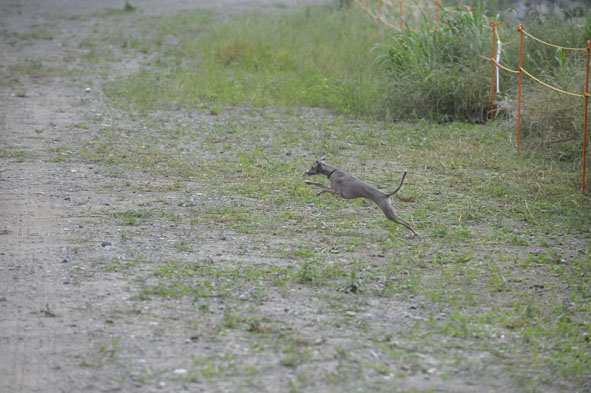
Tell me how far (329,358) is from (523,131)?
5.99m

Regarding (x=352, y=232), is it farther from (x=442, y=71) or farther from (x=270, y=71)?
(x=270, y=71)

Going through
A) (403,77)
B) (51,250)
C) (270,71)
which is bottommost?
(51,250)

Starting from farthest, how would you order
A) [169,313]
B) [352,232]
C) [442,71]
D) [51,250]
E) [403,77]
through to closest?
1. [403,77]
2. [442,71]
3. [352,232]
4. [51,250]
5. [169,313]

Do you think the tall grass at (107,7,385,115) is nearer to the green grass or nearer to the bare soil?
the green grass

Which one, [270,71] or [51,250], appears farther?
[270,71]

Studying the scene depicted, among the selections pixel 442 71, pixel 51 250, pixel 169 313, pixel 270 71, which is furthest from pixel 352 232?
pixel 270 71

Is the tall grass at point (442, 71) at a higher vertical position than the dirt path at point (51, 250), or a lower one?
higher

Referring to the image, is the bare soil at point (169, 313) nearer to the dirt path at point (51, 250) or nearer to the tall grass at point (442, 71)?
the dirt path at point (51, 250)

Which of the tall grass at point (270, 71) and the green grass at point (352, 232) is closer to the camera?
the green grass at point (352, 232)

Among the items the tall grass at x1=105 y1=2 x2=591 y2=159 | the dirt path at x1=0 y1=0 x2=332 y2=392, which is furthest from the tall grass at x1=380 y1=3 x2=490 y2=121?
the dirt path at x1=0 y1=0 x2=332 y2=392

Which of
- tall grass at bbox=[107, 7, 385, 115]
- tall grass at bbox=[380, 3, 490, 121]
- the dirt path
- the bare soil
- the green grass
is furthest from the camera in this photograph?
tall grass at bbox=[107, 7, 385, 115]

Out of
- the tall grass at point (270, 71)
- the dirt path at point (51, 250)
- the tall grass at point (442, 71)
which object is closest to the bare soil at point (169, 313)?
the dirt path at point (51, 250)

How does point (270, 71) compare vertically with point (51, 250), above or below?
above

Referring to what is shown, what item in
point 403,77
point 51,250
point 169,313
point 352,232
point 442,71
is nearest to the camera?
point 169,313
